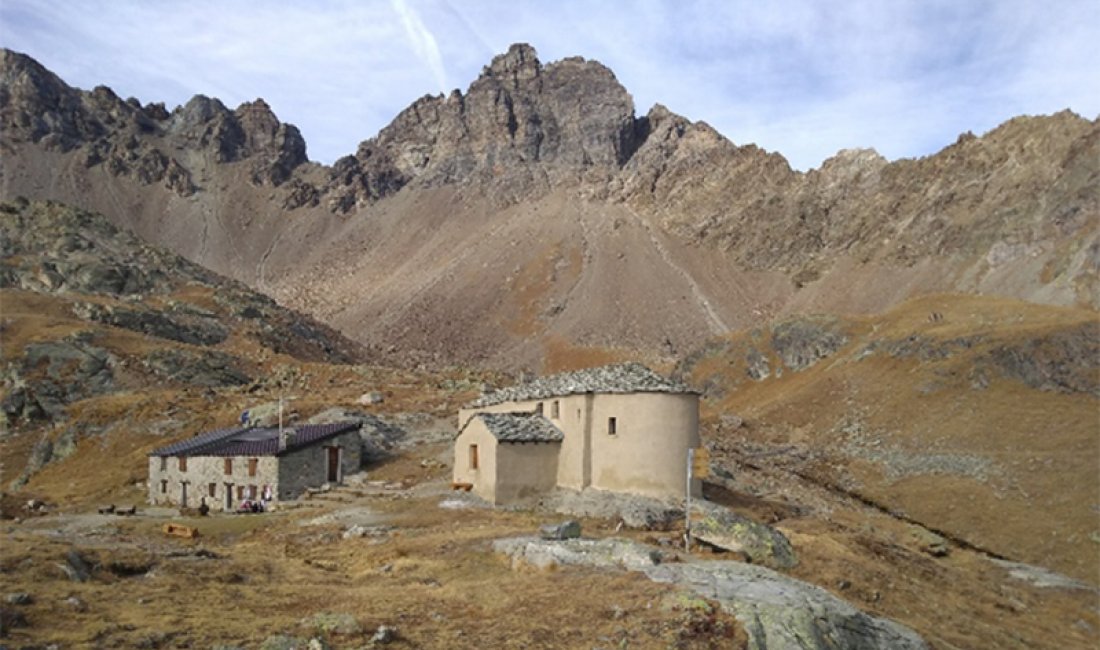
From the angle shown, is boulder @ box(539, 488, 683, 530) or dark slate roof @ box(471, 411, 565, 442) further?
dark slate roof @ box(471, 411, 565, 442)

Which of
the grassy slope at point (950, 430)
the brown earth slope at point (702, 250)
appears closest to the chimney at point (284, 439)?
the grassy slope at point (950, 430)

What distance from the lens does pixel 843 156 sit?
6555 inches

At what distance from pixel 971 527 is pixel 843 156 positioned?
130166mm

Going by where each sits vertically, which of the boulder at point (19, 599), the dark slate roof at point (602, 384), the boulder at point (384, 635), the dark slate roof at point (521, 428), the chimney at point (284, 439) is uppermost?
the dark slate roof at point (602, 384)

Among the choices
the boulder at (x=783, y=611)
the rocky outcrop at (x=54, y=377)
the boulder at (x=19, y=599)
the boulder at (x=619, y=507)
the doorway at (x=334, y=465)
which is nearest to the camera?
the boulder at (x=19, y=599)

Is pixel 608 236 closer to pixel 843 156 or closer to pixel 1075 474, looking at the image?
pixel 843 156

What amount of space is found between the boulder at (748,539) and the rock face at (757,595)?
3.44 meters

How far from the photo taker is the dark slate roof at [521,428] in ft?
125

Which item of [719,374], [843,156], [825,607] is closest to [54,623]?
[825,607]

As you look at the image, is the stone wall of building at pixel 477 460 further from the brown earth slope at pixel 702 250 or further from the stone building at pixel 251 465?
the brown earth slope at pixel 702 250

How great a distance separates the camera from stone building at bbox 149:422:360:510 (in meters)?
43.4

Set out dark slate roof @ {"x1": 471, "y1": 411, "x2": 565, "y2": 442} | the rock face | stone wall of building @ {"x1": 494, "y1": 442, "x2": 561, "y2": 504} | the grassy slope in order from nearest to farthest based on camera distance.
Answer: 1. the rock face
2. stone wall of building @ {"x1": 494, "y1": 442, "x2": 561, "y2": 504}
3. dark slate roof @ {"x1": 471, "y1": 411, "x2": 565, "y2": 442}
4. the grassy slope

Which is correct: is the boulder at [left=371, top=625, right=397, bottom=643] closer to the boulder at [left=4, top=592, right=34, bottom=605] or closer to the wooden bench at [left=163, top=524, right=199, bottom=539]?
the boulder at [left=4, top=592, right=34, bottom=605]

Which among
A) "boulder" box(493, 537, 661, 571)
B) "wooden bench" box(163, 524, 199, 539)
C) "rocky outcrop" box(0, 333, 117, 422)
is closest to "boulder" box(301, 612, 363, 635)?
"boulder" box(493, 537, 661, 571)
